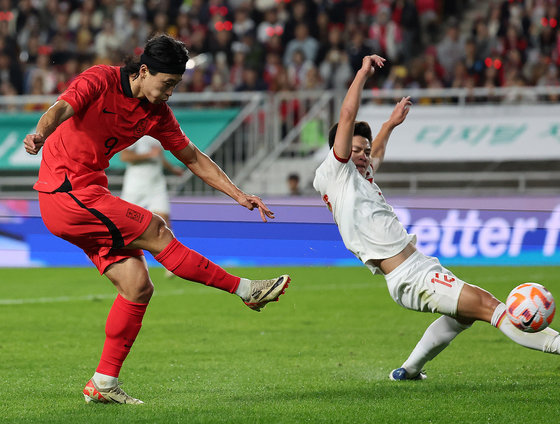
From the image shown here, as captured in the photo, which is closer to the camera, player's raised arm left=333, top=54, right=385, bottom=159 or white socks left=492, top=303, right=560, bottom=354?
white socks left=492, top=303, right=560, bottom=354

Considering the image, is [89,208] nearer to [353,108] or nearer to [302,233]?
[353,108]

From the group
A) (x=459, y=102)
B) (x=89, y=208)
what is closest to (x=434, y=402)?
(x=89, y=208)

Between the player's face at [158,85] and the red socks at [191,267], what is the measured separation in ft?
2.87

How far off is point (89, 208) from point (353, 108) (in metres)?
1.67

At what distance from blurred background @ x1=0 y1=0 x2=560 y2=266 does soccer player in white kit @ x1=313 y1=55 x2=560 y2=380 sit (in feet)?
22.5

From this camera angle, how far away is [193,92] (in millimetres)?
19578

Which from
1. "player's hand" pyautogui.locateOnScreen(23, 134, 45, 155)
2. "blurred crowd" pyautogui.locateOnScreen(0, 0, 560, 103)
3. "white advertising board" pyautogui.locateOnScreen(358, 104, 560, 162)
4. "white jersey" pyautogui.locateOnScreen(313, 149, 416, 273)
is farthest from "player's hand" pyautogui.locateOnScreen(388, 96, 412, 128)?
"blurred crowd" pyautogui.locateOnScreen(0, 0, 560, 103)

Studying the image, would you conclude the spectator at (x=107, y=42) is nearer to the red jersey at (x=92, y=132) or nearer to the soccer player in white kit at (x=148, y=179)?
the soccer player in white kit at (x=148, y=179)

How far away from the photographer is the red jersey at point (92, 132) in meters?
5.88

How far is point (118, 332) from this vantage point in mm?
6102

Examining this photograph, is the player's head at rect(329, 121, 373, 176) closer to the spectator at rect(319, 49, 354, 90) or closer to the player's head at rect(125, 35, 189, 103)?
the player's head at rect(125, 35, 189, 103)

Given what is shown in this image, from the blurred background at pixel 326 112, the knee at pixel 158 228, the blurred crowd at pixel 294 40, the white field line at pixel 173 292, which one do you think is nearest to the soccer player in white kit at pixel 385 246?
the knee at pixel 158 228

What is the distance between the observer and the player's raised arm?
5.86 m

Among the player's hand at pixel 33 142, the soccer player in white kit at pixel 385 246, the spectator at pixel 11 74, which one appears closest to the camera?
the player's hand at pixel 33 142
